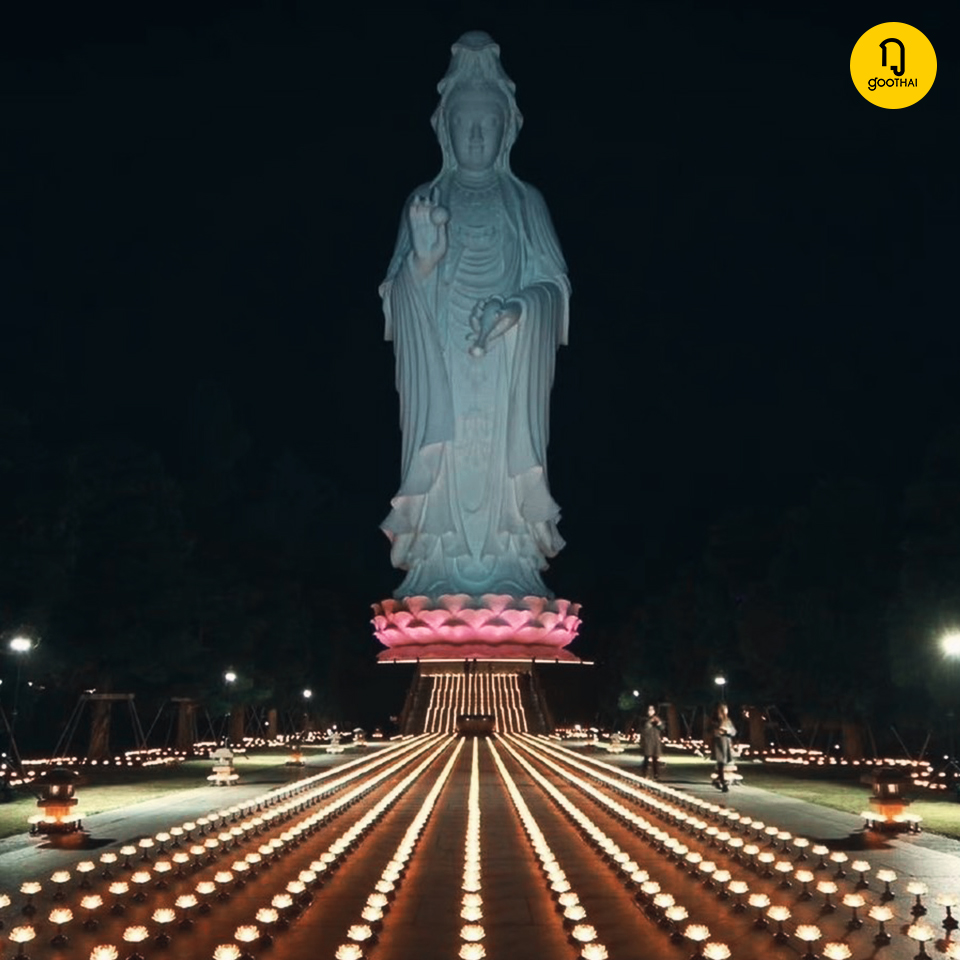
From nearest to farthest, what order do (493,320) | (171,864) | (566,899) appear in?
1. (566,899)
2. (171,864)
3. (493,320)

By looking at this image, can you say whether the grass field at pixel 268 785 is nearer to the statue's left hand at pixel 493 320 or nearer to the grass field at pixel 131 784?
the grass field at pixel 131 784

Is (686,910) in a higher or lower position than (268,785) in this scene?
lower

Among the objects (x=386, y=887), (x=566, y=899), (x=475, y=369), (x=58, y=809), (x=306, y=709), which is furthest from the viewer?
(x=306, y=709)

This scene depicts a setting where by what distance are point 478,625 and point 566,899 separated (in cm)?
3111

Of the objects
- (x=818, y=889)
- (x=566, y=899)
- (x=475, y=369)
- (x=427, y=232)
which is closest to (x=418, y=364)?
(x=475, y=369)

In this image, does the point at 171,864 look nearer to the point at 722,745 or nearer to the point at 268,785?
the point at 268,785

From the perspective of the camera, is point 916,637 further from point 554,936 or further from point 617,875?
point 554,936

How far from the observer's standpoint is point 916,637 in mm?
24938

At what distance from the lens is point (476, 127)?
1692 inches

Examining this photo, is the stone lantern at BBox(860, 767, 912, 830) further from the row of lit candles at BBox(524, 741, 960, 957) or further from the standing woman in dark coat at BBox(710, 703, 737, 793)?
the standing woman in dark coat at BBox(710, 703, 737, 793)

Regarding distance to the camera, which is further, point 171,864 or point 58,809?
point 58,809

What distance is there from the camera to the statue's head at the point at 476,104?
4303 centimetres

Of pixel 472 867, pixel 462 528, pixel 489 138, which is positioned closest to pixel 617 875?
pixel 472 867

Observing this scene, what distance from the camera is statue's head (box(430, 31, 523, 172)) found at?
141ft
